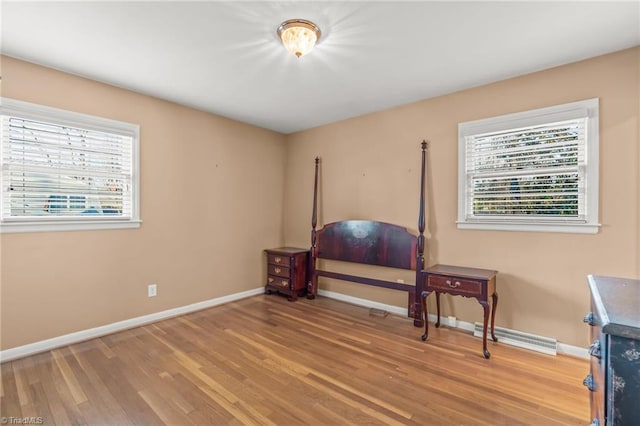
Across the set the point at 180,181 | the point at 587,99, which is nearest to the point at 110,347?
the point at 180,181

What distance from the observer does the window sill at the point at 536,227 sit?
7.98 ft

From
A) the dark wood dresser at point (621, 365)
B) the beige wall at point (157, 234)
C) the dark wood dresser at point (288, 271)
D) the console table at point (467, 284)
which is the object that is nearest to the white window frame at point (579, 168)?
the console table at point (467, 284)

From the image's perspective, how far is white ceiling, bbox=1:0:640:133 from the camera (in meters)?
1.87

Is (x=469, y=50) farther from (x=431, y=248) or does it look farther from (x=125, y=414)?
(x=125, y=414)

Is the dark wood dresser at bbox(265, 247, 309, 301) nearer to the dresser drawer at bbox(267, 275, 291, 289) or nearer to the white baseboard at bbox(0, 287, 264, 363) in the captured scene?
the dresser drawer at bbox(267, 275, 291, 289)

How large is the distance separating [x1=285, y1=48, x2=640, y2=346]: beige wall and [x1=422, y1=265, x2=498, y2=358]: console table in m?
0.19

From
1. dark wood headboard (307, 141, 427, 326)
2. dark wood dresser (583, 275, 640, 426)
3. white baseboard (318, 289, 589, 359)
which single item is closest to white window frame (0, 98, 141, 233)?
dark wood headboard (307, 141, 427, 326)

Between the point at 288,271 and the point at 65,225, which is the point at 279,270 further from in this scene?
the point at 65,225

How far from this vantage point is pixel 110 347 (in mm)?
2660

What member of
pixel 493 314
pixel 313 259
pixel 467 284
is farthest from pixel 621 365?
pixel 313 259

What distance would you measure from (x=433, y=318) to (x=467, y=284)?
0.87 meters

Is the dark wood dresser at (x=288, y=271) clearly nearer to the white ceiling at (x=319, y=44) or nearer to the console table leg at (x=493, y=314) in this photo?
the white ceiling at (x=319, y=44)

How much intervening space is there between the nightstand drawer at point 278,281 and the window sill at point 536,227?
2342 mm

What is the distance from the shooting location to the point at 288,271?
411 centimetres
